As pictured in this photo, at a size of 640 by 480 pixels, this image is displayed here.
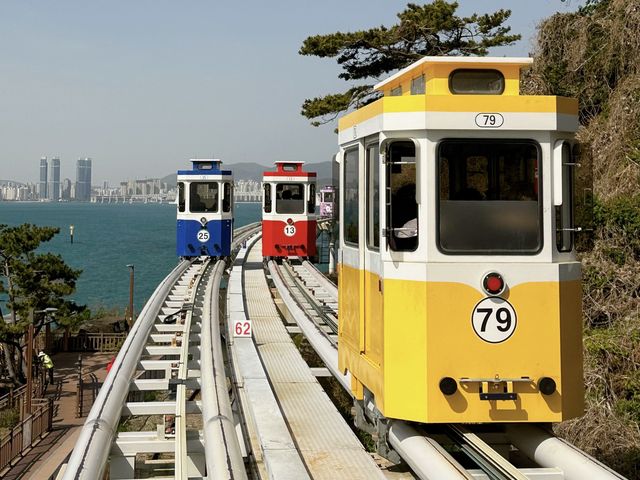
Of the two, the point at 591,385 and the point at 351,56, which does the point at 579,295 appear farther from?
the point at 351,56

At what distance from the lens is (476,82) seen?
632cm

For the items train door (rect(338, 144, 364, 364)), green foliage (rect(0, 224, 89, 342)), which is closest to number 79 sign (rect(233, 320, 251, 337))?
train door (rect(338, 144, 364, 364))

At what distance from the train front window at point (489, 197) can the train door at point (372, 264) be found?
2.12 feet

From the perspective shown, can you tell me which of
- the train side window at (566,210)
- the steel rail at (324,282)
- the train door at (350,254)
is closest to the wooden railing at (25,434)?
the steel rail at (324,282)

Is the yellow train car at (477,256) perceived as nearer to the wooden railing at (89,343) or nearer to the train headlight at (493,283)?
the train headlight at (493,283)

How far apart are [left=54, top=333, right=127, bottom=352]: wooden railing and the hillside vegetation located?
26.0 metres

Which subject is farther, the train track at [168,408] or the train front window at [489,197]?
the train track at [168,408]

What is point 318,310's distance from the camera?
625 inches

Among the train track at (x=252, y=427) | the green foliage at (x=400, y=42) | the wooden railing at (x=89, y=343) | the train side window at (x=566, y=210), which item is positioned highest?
the green foliage at (x=400, y=42)

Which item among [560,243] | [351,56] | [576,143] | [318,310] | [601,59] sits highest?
[351,56]

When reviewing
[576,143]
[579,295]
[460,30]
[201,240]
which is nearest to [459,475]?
[579,295]

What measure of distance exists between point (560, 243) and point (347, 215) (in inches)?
90.1

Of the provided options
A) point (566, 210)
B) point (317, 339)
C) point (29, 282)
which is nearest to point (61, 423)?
point (29, 282)

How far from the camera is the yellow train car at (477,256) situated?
590cm
